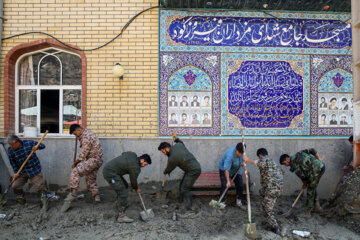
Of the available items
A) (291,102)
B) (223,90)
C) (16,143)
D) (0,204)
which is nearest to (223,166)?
(223,90)

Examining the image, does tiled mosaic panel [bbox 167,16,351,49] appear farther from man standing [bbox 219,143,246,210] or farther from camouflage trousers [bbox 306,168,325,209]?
camouflage trousers [bbox 306,168,325,209]

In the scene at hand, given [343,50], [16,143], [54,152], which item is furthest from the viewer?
[343,50]

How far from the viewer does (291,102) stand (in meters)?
6.54

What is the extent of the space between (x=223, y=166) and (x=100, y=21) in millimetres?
4534

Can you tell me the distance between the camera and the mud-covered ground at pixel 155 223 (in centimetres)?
452

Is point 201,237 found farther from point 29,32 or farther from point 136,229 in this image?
point 29,32

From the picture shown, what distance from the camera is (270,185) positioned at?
4547mm

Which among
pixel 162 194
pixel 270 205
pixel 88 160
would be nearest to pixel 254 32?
pixel 270 205

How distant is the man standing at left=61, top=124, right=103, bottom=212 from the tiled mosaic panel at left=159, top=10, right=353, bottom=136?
5.43 feet

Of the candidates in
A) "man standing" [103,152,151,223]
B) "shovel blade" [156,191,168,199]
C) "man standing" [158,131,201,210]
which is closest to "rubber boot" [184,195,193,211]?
"man standing" [158,131,201,210]

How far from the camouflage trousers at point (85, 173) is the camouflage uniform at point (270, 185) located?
324cm

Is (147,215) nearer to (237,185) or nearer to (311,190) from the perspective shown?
(237,185)

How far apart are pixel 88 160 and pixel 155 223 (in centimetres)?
185

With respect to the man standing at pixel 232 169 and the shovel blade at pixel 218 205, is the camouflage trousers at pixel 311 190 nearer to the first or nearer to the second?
the man standing at pixel 232 169
